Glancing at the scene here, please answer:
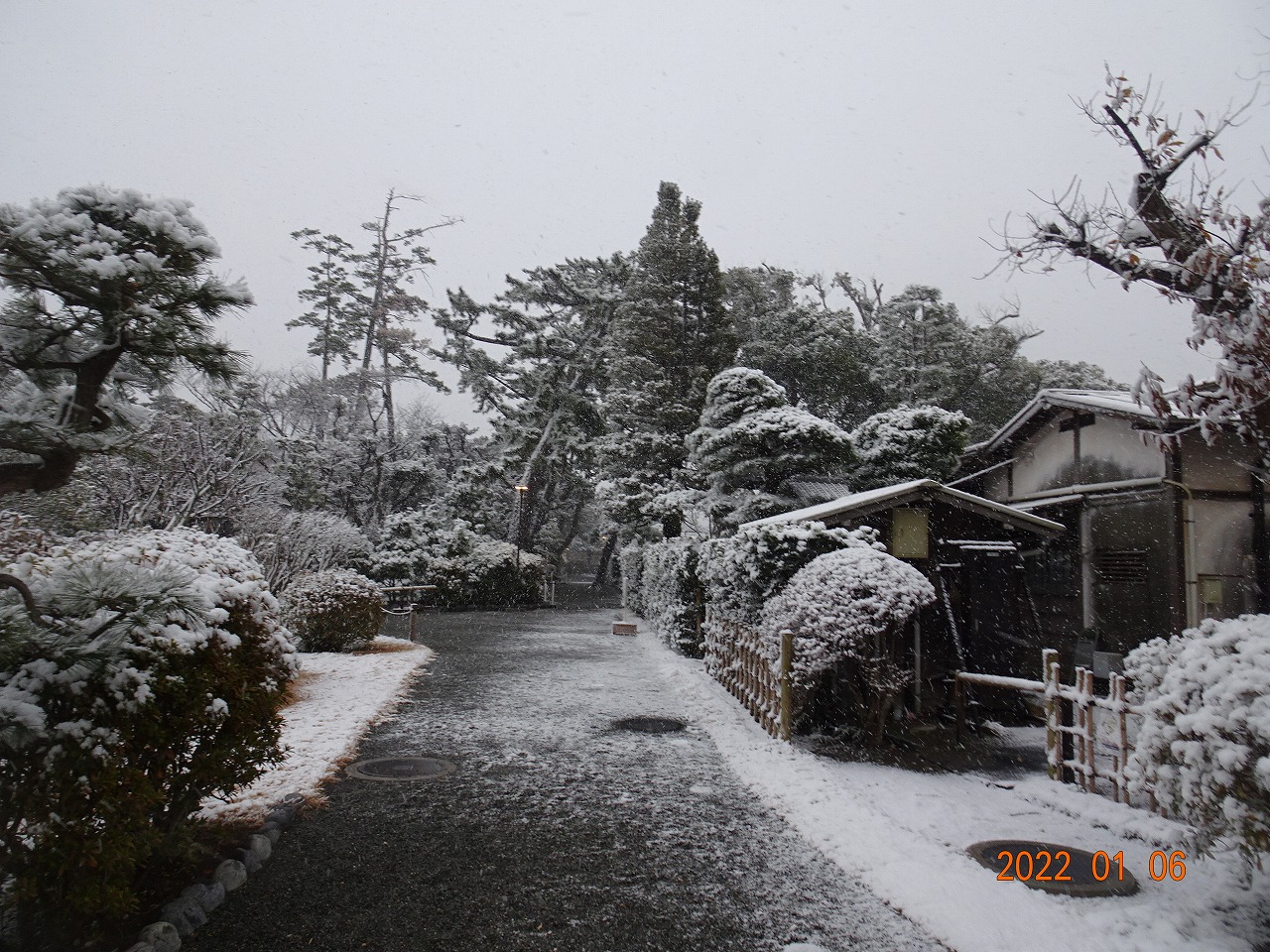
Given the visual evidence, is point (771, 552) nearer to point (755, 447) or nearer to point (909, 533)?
point (909, 533)

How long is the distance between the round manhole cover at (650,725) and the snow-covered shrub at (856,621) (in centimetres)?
158

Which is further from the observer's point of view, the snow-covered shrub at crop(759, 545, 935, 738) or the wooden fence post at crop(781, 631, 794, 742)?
the wooden fence post at crop(781, 631, 794, 742)

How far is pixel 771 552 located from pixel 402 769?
14.8 ft

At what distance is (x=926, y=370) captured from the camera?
89.5ft

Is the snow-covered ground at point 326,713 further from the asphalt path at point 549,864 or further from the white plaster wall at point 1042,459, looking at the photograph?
the white plaster wall at point 1042,459

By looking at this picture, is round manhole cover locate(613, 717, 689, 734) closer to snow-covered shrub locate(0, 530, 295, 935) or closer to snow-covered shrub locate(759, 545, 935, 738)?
snow-covered shrub locate(759, 545, 935, 738)

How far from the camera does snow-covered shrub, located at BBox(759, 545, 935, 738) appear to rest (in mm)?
6953

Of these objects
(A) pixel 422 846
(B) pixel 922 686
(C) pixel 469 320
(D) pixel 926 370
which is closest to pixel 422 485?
(C) pixel 469 320

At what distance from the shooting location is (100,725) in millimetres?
3064

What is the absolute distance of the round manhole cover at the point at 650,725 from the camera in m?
8.23

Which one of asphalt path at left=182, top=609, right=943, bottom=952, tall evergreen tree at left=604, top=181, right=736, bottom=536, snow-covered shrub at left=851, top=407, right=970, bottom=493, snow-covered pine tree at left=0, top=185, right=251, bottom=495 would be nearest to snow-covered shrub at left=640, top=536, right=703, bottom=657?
tall evergreen tree at left=604, top=181, right=736, bottom=536

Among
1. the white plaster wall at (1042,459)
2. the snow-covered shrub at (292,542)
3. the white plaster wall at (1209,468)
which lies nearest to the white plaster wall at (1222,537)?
the white plaster wall at (1209,468)

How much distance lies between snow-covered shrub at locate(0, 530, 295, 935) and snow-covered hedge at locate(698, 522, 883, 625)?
5937mm

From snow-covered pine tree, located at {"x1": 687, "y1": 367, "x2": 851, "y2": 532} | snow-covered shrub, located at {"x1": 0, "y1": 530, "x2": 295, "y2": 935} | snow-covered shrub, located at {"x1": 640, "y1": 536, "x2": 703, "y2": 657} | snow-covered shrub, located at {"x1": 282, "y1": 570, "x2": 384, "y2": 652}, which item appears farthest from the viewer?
snow-covered pine tree, located at {"x1": 687, "y1": 367, "x2": 851, "y2": 532}
